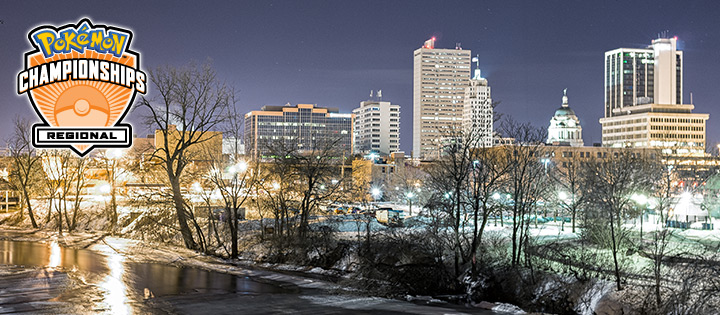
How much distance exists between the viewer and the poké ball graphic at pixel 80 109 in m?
10.7

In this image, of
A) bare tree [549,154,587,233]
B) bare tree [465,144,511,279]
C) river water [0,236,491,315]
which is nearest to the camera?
river water [0,236,491,315]

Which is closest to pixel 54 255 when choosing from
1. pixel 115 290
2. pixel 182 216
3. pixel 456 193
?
pixel 182 216

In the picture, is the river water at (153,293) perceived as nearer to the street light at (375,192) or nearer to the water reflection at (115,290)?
the water reflection at (115,290)

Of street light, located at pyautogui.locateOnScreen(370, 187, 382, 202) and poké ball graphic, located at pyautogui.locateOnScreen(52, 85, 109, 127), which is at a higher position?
poké ball graphic, located at pyautogui.locateOnScreen(52, 85, 109, 127)

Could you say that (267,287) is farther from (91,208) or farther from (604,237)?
(91,208)

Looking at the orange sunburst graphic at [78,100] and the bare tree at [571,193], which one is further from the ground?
the orange sunburst graphic at [78,100]

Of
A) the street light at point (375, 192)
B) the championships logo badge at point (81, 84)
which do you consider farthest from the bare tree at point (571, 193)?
→ the championships logo badge at point (81, 84)

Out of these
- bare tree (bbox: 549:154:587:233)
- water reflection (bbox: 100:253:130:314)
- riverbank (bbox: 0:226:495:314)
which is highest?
bare tree (bbox: 549:154:587:233)

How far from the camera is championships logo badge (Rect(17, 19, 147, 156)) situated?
10.6m

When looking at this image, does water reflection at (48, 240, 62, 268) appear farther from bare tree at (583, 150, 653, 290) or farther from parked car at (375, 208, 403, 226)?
bare tree at (583, 150, 653, 290)

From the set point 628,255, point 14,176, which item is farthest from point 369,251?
point 14,176

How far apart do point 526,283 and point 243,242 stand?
21159 mm

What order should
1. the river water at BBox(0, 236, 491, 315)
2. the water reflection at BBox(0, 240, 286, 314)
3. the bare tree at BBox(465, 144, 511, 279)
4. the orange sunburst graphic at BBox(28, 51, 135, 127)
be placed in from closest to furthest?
the orange sunburst graphic at BBox(28, 51, 135, 127)
the river water at BBox(0, 236, 491, 315)
the water reflection at BBox(0, 240, 286, 314)
the bare tree at BBox(465, 144, 511, 279)

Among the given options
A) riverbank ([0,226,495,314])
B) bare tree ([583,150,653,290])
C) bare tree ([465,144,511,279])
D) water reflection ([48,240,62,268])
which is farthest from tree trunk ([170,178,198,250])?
bare tree ([583,150,653,290])
